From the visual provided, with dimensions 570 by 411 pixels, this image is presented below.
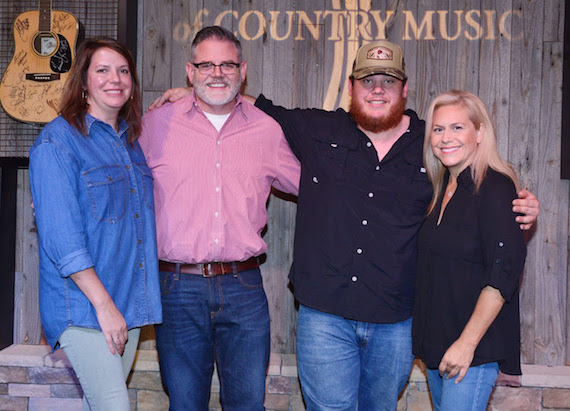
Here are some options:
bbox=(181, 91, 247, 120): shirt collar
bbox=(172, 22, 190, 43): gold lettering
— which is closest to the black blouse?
bbox=(181, 91, 247, 120): shirt collar

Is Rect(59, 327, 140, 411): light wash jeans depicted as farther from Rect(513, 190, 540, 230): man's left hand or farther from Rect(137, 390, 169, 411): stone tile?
Rect(513, 190, 540, 230): man's left hand

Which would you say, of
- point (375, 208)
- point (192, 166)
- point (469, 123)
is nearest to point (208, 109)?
point (192, 166)

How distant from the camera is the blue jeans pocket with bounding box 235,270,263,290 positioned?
2406mm

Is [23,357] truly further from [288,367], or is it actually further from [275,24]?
[275,24]

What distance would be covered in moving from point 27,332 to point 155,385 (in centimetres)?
91

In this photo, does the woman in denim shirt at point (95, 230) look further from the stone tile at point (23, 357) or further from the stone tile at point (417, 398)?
the stone tile at point (417, 398)

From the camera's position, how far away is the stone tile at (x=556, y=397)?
308cm

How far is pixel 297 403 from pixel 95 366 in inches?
62.2

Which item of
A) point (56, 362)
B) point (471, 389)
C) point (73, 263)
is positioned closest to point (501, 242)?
point (471, 389)

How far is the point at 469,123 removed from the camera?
2074 mm

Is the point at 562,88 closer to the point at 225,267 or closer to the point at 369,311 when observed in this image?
the point at 369,311

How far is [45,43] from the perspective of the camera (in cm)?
311

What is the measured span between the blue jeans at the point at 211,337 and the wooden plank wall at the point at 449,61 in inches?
53.5

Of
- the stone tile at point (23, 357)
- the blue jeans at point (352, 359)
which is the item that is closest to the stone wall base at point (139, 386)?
the stone tile at point (23, 357)
